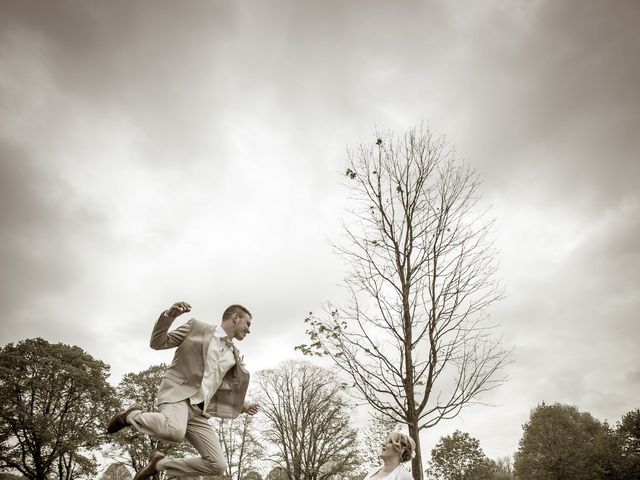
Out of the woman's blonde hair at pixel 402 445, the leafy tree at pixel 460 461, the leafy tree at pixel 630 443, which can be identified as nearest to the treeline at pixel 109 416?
the woman's blonde hair at pixel 402 445

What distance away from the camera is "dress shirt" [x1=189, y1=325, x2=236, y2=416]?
404 cm

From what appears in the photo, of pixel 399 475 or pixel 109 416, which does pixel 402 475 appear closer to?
pixel 399 475

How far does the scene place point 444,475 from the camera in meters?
35.5

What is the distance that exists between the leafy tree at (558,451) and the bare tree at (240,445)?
2574cm

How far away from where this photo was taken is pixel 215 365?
4156mm

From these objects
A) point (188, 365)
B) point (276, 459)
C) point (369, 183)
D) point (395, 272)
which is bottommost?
point (276, 459)

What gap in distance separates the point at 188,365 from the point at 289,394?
2796 centimetres

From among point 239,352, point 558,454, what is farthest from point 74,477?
point 558,454

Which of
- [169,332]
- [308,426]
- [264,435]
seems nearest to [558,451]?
[308,426]

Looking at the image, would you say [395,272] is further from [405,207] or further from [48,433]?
[48,433]

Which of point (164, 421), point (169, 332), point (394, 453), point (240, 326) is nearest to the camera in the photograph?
point (164, 421)

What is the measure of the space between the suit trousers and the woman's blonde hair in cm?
201

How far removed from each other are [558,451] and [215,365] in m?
41.5

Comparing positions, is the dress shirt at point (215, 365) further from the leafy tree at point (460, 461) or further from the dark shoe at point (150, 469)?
the leafy tree at point (460, 461)
